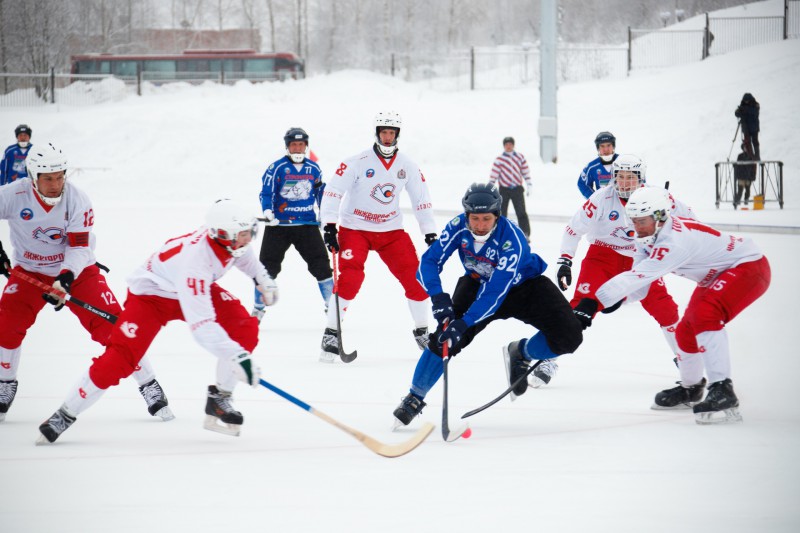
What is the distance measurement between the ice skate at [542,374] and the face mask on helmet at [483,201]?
1323 mm

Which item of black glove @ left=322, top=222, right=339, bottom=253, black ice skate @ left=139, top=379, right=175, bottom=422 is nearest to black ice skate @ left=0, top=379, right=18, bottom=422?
black ice skate @ left=139, top=379, right=175, bottom=422

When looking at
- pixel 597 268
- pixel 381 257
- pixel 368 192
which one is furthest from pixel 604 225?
pixel 368 192

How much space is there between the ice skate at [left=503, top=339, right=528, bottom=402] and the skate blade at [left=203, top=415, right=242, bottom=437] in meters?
1.62

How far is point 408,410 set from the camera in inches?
189

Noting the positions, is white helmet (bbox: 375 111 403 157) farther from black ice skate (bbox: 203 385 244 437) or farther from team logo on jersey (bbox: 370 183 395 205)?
black ice skate (bbox: 203 385 244 437)

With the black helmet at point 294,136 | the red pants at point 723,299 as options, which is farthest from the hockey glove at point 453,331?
the black helmet at point 294,136

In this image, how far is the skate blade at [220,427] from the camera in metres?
4.66

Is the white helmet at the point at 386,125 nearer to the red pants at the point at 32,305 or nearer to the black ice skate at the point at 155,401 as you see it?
the red pants at the point at 32,305

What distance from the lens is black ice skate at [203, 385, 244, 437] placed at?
4656mm

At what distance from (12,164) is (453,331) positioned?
9214 millimetres

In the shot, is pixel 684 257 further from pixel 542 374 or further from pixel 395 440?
pixel 395 440

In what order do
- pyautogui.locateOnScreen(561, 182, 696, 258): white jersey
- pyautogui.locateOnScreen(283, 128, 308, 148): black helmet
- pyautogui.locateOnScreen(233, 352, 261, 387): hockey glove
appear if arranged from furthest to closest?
pyautogui.locateOnScreen(283, 128, 308, 148): black helmet, pyautogui.locateOnScreen(561, 182, 696, 258): white jersey, pyautogui.locateOnScreen(233, 352, 261, 387): hockey glove

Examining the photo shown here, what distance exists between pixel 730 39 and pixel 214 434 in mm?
31232

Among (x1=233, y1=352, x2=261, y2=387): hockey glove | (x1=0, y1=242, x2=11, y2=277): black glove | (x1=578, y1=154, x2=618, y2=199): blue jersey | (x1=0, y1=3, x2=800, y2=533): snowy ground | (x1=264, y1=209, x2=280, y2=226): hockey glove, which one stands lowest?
(x1=0, y1=3, x2=800, y2=533): snowy ground
